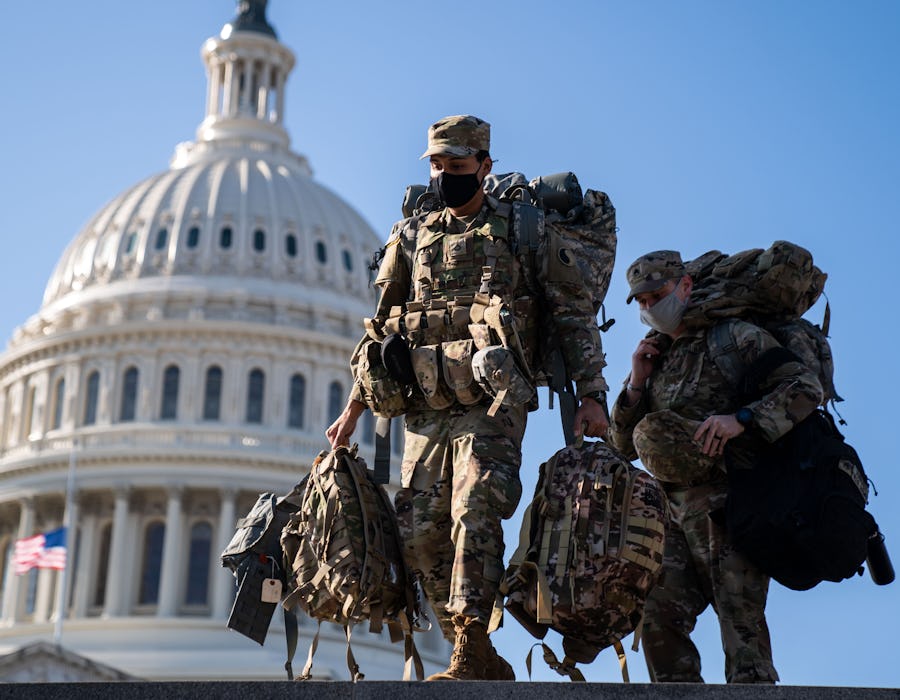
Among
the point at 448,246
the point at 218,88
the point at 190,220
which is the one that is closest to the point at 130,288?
the point at 190,220

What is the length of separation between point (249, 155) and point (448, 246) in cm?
7592

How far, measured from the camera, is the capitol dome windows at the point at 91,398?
244 ft

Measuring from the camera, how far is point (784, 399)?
7.96 meters

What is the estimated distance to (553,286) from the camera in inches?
328

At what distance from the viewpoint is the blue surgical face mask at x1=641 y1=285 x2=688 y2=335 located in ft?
27.9

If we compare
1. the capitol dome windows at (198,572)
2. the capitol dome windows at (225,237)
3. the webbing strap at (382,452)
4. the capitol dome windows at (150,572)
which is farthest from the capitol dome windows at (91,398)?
the webbing strap at (382,452)

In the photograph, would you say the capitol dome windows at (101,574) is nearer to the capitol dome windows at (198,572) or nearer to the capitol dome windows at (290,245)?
the capitol dome windows at (198,572)

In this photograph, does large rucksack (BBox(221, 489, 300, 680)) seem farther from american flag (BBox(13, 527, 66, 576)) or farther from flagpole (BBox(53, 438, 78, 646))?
flagpole (BBox(53, 438, 78, 646))

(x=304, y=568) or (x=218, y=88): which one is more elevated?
(x=218, y=88)

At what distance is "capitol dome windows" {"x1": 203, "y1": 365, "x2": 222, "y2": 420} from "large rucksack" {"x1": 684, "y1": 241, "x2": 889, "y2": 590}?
214 ft

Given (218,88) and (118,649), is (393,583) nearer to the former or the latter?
(118,649)

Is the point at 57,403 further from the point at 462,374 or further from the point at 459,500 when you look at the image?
the point at 459,500

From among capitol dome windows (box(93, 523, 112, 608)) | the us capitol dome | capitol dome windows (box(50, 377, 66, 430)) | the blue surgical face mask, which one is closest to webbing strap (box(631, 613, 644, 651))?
the blue surgical face mask

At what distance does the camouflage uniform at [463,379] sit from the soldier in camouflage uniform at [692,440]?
1.47 ft
